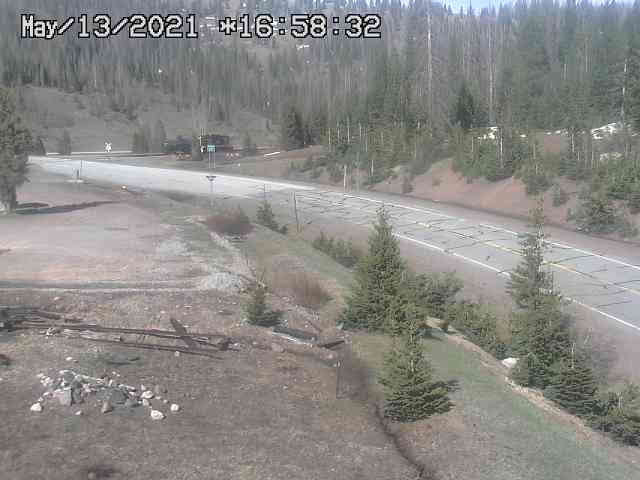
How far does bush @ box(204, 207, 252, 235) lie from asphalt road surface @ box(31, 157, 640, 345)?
6.52 metres

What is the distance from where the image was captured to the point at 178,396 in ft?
36.1

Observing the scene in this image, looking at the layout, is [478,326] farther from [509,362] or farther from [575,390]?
[575,390]

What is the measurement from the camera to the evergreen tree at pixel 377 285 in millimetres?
15719

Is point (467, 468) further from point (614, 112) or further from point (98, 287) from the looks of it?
point (614, 112)

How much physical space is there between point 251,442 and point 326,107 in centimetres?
7594

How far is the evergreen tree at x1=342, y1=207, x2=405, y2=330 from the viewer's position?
15719 mm

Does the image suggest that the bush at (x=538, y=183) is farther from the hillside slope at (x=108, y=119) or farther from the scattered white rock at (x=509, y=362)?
the hillside slope at (x=108, y=119)

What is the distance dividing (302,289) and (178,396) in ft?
28.0

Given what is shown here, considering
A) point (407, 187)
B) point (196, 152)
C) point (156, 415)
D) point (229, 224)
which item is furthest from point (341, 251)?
point (196, 152)

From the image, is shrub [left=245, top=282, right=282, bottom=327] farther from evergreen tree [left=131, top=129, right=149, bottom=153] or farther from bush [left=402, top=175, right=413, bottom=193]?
evergreen tree [left=131, top=129, right=149, bottom=153]

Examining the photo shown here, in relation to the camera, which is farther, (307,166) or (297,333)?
(307,166)

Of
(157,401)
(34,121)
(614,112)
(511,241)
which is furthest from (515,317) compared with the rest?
(34,121)

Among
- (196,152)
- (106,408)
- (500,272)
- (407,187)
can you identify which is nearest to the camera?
(106,408)

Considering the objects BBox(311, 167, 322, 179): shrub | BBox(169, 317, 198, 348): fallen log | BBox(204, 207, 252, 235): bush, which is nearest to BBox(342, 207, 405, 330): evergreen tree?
BBox(169, 317, 198, 348): fallen log
